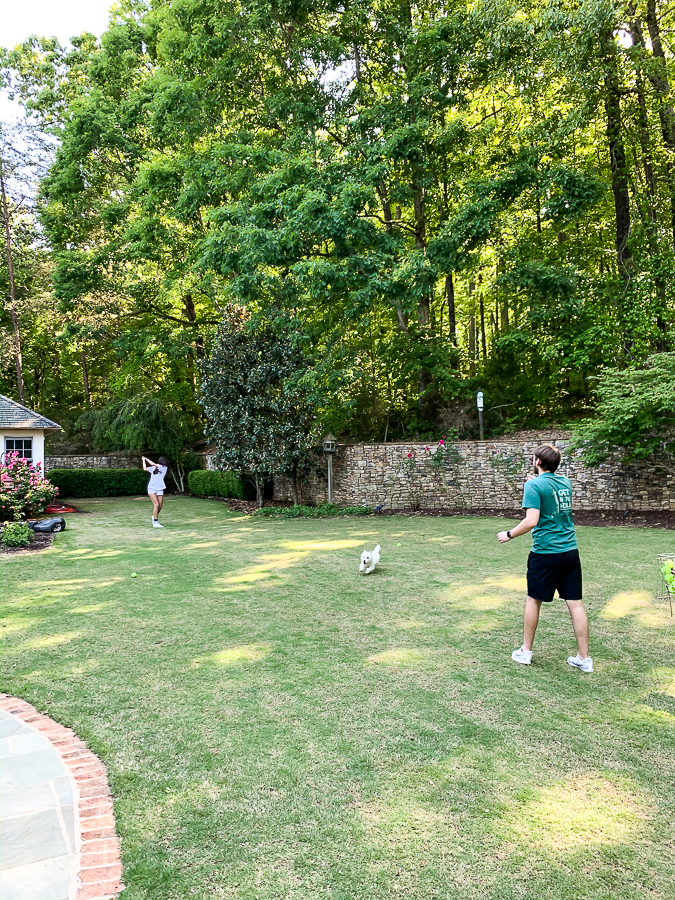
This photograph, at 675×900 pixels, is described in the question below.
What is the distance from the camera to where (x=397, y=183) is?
15.7 m

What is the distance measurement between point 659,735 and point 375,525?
10.2 meters

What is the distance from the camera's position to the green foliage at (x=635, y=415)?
11375mm

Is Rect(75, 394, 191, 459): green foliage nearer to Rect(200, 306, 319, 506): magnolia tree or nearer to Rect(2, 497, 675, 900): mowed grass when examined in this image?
Rect(200, 306, 319, 506): magnolia tree

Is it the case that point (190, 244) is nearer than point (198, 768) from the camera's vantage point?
No

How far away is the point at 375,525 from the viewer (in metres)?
13.4

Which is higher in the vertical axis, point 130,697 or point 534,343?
point 534,343

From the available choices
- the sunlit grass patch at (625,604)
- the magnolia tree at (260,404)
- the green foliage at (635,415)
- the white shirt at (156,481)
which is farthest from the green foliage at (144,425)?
the sunlit grass patch at (625,604)

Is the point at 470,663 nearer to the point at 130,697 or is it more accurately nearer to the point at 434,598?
the point at 434,598

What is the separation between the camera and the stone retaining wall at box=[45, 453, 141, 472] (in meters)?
26.8

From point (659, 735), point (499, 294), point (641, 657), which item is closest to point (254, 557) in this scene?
point (641, 657)

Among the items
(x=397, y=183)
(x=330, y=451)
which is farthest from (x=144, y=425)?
(x=397, y=183)

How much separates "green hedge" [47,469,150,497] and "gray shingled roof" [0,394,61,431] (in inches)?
179

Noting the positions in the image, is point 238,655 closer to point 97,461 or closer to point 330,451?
point 330,451

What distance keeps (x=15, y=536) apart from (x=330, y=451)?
27.7ft
